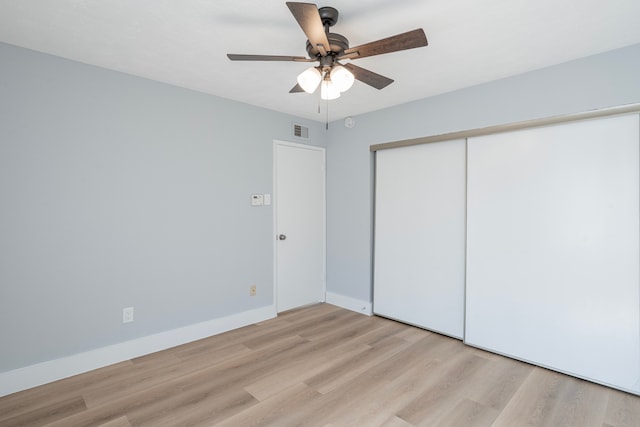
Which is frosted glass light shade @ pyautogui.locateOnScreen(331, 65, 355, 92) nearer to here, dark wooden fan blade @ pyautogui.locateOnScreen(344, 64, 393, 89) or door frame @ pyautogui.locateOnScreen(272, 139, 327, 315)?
dark wooden fan blade @ pyautogui.locateOnScreen(344, 64, 393, 89)

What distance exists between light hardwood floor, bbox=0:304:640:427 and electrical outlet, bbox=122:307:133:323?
0.35m

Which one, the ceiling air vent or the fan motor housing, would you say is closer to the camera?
the fan motor housing

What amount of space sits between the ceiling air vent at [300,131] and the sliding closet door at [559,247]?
1.97 metres

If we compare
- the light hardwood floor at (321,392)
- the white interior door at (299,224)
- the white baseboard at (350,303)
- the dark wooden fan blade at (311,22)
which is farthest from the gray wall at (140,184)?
the dark wooden fan blade at (311,22)

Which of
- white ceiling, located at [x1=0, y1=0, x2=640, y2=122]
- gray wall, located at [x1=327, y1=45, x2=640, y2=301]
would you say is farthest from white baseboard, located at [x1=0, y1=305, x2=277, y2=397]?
white ceiling, located at [x1=0, y1=0, x2=640, y2=122]

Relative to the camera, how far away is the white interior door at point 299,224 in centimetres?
388

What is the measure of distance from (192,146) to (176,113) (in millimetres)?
327

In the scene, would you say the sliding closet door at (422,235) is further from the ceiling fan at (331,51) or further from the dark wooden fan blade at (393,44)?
the dark wooden fan blade at (393,44)

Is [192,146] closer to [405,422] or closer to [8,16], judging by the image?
[8,16]

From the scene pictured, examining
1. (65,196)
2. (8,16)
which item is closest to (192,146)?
(65,196)

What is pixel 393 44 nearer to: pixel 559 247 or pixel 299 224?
pixel 559 247

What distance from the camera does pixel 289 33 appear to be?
208cm

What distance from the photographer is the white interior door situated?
12.7 feet

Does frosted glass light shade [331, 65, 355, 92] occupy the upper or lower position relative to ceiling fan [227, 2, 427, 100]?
lower
